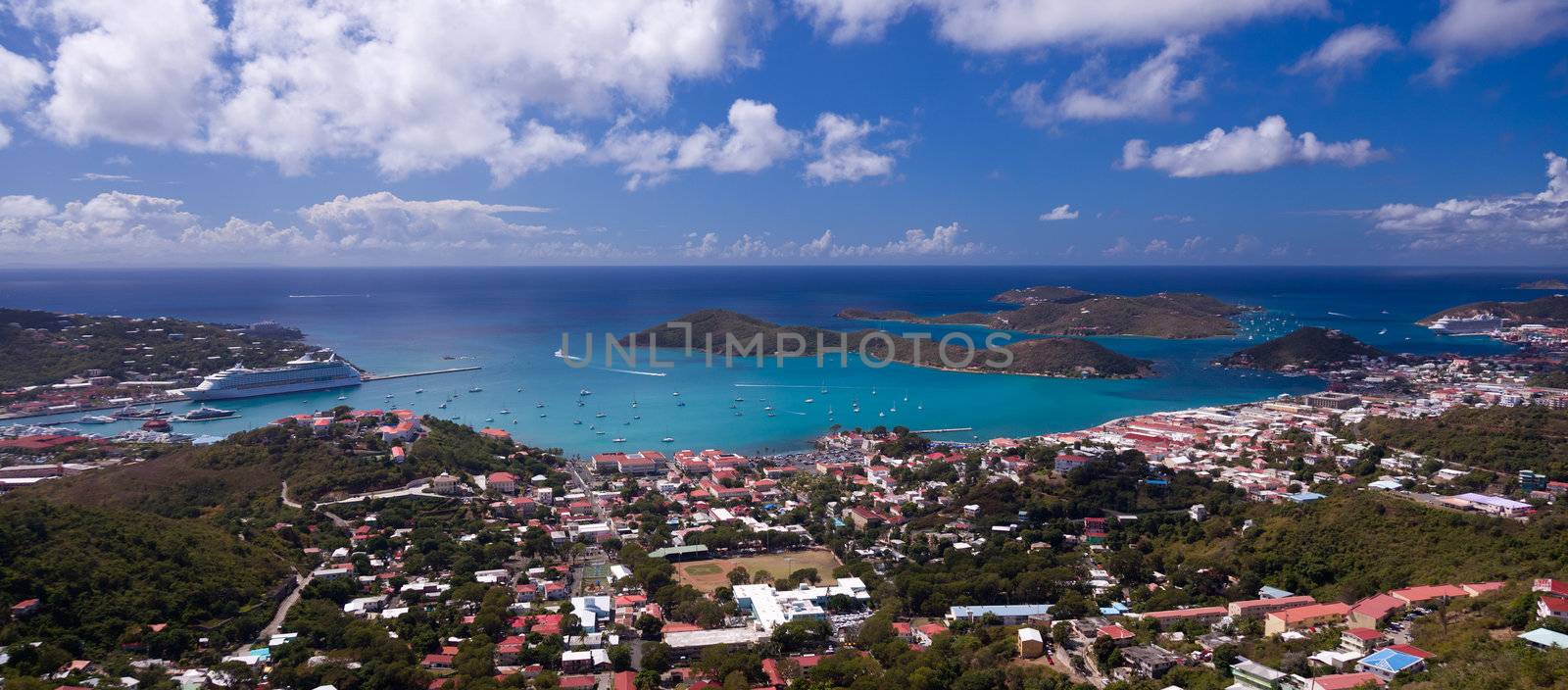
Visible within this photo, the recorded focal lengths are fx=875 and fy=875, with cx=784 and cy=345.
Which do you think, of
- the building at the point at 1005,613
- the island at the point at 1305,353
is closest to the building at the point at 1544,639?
the building at the point at 1005,613

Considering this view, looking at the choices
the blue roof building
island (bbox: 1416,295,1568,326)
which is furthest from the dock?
island (bbox: 1416,295,1568,326)

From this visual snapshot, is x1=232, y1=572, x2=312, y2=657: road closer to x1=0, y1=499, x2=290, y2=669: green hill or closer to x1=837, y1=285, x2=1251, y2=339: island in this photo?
x1=0, y1=499, x2=290, y2=669: green hill

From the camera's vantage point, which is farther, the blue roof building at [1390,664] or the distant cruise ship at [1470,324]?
the distant cruise ship at [1470,324]

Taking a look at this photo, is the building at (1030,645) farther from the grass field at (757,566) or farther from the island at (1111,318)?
the island at (1111,318)

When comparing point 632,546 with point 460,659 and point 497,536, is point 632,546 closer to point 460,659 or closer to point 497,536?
point 497,536

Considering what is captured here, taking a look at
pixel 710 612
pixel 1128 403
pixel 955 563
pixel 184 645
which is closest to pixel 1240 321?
pixel 1128 403

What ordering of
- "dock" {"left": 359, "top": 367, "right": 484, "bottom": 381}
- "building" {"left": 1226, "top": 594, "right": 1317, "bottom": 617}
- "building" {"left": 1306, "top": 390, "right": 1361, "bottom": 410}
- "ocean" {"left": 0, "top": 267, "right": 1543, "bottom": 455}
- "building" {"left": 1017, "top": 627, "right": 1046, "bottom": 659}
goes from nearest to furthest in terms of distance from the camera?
1. "building" {"left": 1017, "top": 627, "right": 1046, "bottom": 659}
2. "building" {"left": 1226, "top": 594, "right": 1317, "bottom": 617}
3. "ocean" {"left": 0, "top": 267, "right": 1543, "bottom": 455}
4. "building" {"left": 1306, "top": 390, "right": 1361, "bottom": 410}
5. "dock" {"left": 359, "top": 367, "right": 484, "bottom": 381}
